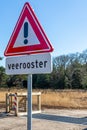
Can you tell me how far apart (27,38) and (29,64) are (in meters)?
0.32

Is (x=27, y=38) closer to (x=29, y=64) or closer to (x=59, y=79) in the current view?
(x=29, y=64)

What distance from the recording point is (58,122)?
15008 millimetres

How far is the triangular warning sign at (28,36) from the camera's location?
4.06 meters

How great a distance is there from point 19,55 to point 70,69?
303ft

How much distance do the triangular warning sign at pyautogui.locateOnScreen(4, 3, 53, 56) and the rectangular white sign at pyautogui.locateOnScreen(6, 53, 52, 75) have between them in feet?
0.22

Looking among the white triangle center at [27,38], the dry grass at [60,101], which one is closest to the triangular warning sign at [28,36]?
the white triangle center at [27,38]

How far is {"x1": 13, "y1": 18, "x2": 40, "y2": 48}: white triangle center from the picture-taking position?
411cm

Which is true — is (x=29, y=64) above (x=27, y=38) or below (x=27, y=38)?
below

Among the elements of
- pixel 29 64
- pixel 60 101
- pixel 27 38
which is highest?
pixel 27 38

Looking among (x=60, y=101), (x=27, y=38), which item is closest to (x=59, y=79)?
(x=60, y=101)

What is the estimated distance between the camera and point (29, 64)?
4129 mm

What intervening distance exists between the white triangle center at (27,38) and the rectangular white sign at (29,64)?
0.16 metres

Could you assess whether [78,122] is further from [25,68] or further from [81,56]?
[81,56]

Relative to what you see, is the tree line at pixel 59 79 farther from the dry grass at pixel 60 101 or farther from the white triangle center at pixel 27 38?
the white triangle center at pixel 27 38
